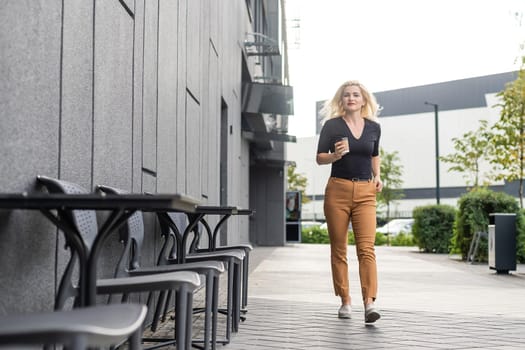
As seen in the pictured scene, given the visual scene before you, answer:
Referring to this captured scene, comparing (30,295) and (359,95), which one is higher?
(359,95)

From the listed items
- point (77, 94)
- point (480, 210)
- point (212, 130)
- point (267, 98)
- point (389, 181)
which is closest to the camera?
point (77, 94)

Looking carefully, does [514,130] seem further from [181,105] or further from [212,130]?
[181,105]

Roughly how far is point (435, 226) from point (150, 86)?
18241mm

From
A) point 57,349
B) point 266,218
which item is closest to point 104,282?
point 57,349

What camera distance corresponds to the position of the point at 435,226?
922 inches

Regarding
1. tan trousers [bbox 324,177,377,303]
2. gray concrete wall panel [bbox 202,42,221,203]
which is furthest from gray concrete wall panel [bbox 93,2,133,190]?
gray concrete wall panel [bbox 202,42,221,203]

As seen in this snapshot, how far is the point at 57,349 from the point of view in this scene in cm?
388

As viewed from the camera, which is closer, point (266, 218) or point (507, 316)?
point (507, 316)

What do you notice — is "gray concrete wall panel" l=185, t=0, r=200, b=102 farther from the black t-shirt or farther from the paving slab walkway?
the paving slab walkway

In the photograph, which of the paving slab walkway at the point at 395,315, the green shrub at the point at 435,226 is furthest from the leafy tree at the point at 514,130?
the paving slab walkway at the point at 395,315

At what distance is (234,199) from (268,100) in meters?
4.75

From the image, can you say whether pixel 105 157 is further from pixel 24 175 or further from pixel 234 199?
pixel 234 199

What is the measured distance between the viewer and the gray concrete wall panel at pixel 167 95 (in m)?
7.04

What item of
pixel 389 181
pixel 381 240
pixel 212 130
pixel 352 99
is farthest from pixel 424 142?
pixel 352 99
